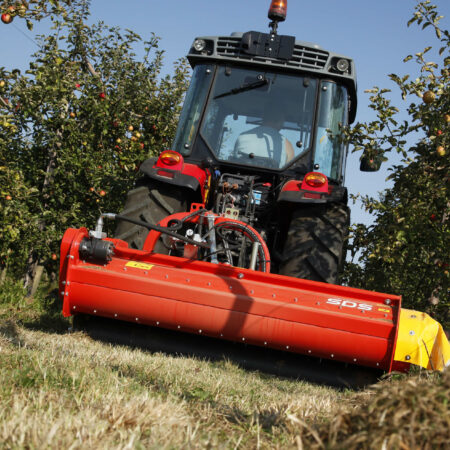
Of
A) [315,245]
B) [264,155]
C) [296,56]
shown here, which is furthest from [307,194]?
[296,56]

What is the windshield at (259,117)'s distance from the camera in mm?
5402

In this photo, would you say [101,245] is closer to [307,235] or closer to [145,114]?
[307,235]

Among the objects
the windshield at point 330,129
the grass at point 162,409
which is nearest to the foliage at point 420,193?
the windshield at point 330,129

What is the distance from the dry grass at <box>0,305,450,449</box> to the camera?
1.61 m

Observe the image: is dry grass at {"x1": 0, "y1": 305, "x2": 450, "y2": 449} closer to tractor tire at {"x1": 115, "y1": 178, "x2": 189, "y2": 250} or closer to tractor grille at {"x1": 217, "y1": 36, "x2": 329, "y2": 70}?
tractor tire at {"x1": 115, "y1": 178, "x2": 189, "y2": 250}

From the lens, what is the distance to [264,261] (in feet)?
15.1

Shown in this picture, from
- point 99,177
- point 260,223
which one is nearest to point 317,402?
point 260,223

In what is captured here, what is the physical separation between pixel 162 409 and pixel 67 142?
6.34m

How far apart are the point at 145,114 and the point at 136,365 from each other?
21.1ft

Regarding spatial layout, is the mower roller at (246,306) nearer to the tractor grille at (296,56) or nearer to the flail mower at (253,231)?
the flail mower at (253,231)

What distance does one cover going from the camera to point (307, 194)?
4773 mm

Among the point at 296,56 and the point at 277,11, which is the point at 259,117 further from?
the point at 277,11

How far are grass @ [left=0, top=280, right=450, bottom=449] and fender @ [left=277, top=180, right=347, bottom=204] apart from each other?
1.60 m

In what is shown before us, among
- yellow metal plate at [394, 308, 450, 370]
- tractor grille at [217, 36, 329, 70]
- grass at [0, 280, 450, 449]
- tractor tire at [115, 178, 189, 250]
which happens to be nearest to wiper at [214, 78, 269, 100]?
tractor grille at [217, 36, 329, 70]
